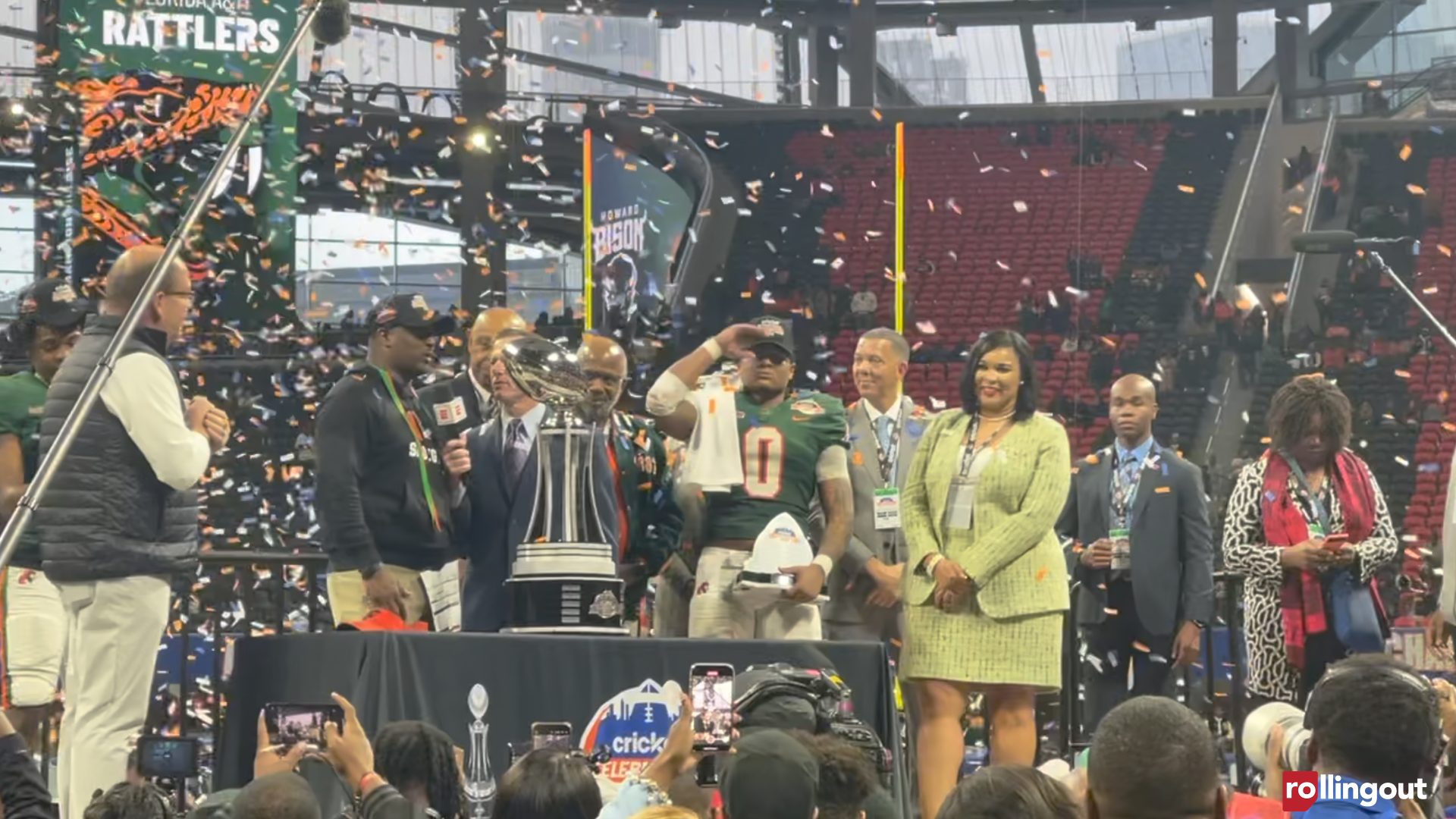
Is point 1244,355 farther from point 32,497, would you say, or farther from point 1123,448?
point 32,497

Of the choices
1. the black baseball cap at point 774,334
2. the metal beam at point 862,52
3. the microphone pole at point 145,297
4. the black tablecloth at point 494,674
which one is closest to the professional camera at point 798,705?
the black tablecloth at point 494,674

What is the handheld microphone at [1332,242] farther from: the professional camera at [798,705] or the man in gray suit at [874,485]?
the professional camera at [798,705]

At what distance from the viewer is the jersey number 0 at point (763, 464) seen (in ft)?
20.2

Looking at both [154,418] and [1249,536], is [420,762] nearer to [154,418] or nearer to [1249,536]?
[154,418]

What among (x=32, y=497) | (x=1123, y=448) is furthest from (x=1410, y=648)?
(x=32, y=497)

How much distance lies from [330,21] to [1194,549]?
10.8ft

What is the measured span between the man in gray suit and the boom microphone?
6.86ft

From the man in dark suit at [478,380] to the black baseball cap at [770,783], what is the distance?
12.5ft

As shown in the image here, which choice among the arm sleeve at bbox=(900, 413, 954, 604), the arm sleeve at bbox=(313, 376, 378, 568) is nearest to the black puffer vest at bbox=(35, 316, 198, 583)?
the arm sleeve at bbox=(313, 376, 378, 568)

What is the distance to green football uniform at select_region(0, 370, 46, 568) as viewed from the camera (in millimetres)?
5855

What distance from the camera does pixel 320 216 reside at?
29.7 metres

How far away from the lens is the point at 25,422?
590cm

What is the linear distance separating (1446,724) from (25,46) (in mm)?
25302

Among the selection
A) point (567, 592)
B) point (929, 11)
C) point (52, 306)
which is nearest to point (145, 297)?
point (567, 592)
